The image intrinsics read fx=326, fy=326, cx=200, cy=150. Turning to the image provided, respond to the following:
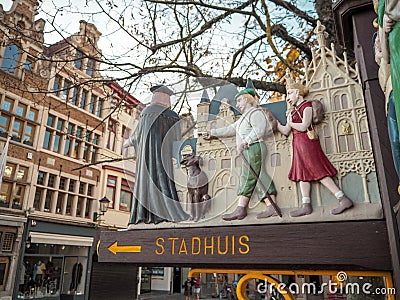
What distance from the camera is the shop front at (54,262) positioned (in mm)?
11867

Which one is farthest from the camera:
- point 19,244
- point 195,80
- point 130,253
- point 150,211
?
point 19,244

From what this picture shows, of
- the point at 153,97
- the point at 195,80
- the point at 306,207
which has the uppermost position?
the point at 195,80

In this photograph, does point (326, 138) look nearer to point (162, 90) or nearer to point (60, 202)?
point (162, 90)

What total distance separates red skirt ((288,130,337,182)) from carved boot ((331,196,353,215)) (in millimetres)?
176

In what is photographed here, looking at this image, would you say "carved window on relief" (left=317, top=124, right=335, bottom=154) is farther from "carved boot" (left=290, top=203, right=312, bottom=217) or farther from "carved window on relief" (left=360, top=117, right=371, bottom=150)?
"carved boot" (left=290, top=203, right=312, bottom=217)

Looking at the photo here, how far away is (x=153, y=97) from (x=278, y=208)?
149 cm

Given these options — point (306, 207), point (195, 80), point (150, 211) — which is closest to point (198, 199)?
point (150, 211)

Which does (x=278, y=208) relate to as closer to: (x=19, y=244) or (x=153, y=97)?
(x=153, y=97)

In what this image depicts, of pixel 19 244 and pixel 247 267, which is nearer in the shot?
pixel 247 267

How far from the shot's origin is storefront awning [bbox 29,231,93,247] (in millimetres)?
12062

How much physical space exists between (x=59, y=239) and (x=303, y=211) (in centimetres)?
1293

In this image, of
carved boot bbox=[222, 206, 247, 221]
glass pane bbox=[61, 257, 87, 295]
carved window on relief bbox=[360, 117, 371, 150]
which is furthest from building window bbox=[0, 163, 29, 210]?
carved window on relief bbox=[360, 117, 371, 150]

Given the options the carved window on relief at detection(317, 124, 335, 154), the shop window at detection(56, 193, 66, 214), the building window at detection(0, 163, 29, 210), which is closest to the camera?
the carved window on relief at detection(317, 124, 335, 154)

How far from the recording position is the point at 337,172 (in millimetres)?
2014
